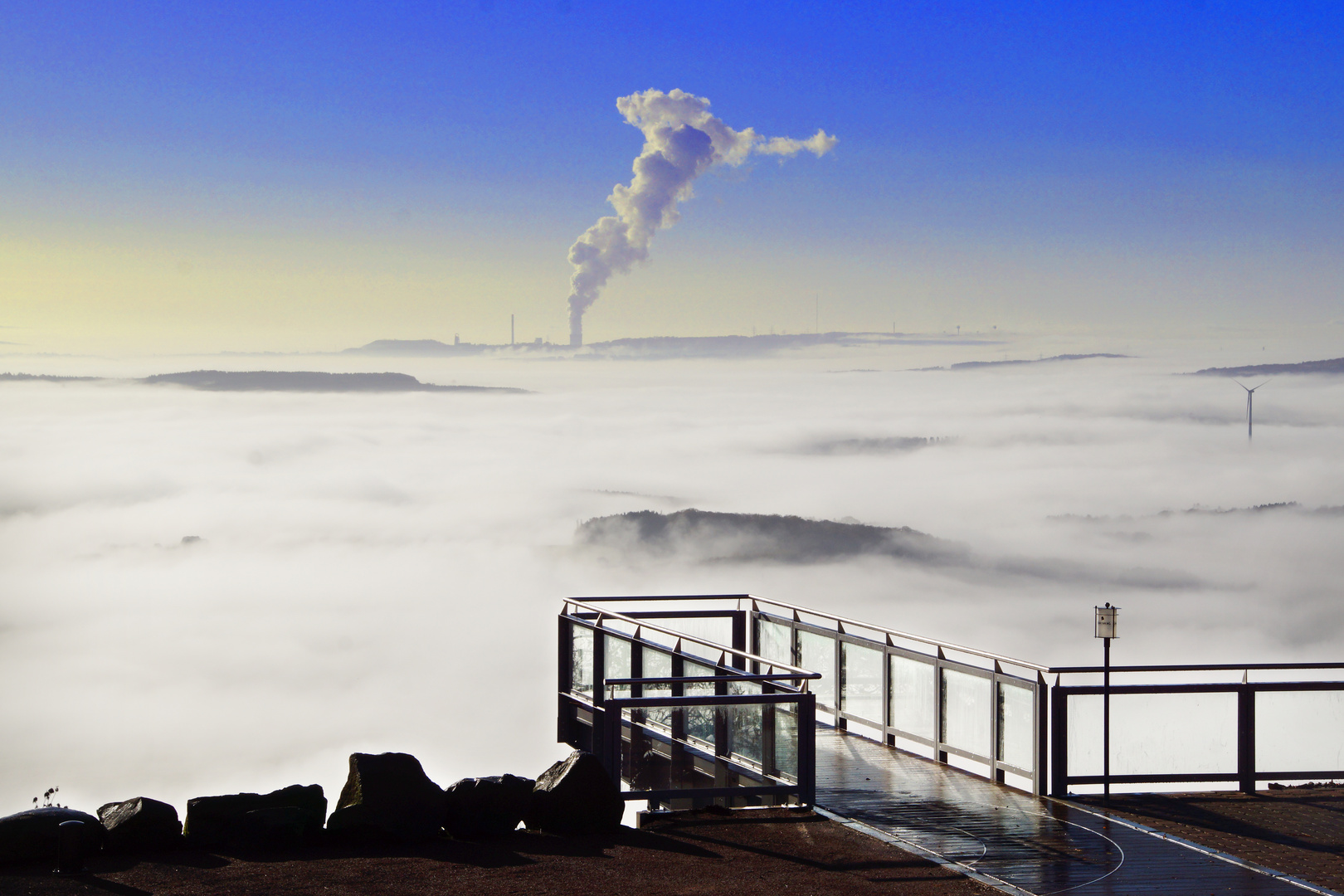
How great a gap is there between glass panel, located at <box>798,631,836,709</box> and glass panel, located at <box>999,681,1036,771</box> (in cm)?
348

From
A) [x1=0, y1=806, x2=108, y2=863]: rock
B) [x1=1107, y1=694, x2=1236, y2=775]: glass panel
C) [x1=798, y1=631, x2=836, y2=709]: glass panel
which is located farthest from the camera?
[x1=798, y1=631, x2=836, y2=709]: glass panel

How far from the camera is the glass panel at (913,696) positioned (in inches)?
564

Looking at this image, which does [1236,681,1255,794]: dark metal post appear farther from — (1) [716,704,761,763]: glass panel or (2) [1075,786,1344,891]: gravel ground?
(1) [716,704,761,763]: glass panel

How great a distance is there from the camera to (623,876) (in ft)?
31.3

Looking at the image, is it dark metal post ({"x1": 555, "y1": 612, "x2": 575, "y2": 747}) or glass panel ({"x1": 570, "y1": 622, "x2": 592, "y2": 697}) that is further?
dark metal post ({"x1": 555, "y1": 612, "x2": 575, "y2": 747})

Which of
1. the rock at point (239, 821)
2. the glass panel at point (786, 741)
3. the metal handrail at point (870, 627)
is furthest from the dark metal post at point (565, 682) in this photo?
the rock at point (239, 821)

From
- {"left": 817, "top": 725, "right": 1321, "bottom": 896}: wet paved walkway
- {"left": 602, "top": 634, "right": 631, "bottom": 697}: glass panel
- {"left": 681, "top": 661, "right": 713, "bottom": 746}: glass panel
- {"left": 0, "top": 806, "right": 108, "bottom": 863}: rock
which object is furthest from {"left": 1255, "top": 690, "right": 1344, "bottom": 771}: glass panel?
{"left": 0, "top": 806, "right": 108, "bottom": 863}: rock

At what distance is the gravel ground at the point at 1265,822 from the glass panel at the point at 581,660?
27.1 feet

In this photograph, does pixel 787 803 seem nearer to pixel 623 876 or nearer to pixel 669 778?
pixel 669 778

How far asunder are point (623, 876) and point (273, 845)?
9.44 feet

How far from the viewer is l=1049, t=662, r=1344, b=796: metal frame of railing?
41.0 feet

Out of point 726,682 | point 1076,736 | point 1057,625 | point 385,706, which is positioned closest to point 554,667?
point 726,682

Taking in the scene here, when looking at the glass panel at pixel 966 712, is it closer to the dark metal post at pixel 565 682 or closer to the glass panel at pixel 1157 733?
the glass panel at pixel 1157 733

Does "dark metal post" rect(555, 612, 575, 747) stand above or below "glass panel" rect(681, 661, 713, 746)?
below
